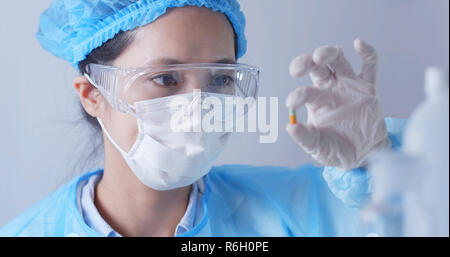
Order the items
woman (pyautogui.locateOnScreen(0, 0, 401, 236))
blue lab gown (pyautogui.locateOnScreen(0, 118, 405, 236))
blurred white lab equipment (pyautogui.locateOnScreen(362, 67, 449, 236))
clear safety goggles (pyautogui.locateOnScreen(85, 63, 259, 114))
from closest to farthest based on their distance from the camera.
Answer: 1. blurred white lab equipment (pyautogui.locateOnScreen(362, 67, 449, 236))
2. woman (pyautogui.locateOnScreen(0, 0, 401, 236))
3. clear safety goggles (pyautogui.locateOnScreen(85, 63, 259, 114))
4. blue lab gown (pyautogui.locateOnScreen(0, 118, 405, 236))

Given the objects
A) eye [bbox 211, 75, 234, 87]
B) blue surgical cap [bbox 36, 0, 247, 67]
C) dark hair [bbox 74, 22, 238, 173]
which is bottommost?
eye [bbox 211, 75, 234, 87]

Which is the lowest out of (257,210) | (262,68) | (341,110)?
(257,210)

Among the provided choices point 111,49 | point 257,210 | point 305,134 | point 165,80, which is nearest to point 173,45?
point 165,80

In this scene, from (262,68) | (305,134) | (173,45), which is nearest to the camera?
(305,134)

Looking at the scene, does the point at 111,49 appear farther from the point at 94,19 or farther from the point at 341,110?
the point at 341,110

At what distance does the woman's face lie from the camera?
1281mm

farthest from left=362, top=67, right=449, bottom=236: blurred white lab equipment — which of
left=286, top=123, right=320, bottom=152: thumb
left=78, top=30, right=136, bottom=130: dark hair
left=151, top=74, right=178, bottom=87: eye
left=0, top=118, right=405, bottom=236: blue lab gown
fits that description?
left=78, top=30, right=136, bottom=130: dark hair

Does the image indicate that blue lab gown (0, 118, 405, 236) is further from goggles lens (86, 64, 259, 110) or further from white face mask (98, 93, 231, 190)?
goggles lens (86, 64, 259, 110)

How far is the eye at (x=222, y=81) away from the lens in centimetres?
132

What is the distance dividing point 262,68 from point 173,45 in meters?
0.56

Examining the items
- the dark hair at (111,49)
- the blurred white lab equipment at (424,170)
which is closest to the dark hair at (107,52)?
the dark hair at (111,49)

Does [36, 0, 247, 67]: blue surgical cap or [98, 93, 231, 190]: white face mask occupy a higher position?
[36, 0, 247, 67]: blue surgical cap

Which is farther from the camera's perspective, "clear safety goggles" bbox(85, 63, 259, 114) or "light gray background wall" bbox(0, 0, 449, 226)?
"light gray background wall" bbox(0, 0, 449, 226)

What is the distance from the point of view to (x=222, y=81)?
53.6 inches
